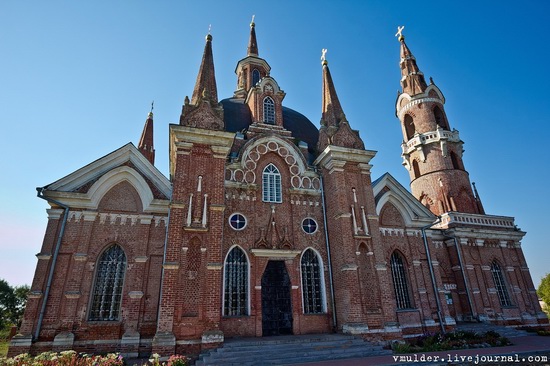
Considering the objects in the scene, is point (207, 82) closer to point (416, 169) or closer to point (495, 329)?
point (416, 169)

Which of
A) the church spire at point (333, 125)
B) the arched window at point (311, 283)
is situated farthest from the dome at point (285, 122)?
the arched window at point (311, 283)

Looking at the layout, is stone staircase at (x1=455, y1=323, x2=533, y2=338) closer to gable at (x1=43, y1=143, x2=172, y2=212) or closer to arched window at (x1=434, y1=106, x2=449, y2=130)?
arched window at (x1=434, y1=106, x2=449, y2=130)

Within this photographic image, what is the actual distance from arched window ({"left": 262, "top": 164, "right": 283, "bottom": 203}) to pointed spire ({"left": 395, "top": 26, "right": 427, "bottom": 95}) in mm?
19387

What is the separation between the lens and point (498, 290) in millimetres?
21141

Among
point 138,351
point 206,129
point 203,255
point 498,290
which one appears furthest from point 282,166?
point 498,290

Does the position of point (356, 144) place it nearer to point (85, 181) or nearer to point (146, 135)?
point (85, 181)

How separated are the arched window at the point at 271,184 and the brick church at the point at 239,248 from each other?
0.08 meters

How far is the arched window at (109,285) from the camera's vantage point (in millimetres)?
13094

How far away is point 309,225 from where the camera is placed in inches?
639

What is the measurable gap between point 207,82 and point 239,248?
8820mm

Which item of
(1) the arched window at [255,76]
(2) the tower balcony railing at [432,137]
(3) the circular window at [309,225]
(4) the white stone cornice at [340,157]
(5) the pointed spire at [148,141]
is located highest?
(1) the arched window at [255,76]

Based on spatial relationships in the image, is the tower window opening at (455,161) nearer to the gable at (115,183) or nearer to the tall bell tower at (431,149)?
the tall bell tower at (431,149)

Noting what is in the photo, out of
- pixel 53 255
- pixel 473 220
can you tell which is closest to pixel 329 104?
pixel 473 220

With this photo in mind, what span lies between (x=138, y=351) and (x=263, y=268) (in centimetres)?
592
